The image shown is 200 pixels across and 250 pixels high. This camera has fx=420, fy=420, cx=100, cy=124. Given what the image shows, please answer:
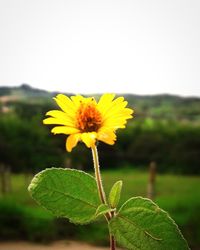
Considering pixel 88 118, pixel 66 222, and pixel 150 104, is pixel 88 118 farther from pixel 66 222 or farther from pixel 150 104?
pixel 150 104

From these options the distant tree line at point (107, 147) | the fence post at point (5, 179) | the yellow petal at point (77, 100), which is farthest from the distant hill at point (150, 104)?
the yellow petal at point (77, 100)

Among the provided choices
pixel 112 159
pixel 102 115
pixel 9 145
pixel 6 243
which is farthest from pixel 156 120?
pixel 102 115

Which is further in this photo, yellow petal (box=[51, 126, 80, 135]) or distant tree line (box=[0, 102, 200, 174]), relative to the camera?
distant tree line (box=[0, 102, 200, 174])

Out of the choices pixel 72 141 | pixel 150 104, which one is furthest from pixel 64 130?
pixel 150 104

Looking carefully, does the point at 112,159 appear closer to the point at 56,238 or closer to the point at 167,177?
the point at 167,177

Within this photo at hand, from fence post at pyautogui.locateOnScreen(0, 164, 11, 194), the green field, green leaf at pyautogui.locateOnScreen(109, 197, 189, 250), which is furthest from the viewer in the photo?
fence post at pyautogui.locateOnScreen(0, 164, 11, 194)

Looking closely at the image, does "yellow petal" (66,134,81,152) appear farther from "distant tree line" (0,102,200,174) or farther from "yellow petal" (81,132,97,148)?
"distant tree line" (0,102,200,174)

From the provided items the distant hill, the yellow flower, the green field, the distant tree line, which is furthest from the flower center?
the distant hill

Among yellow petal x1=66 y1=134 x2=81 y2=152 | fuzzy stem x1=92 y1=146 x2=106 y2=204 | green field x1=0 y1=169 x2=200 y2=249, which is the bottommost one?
green field x1=0 y1=169 x2=200 y2=249
